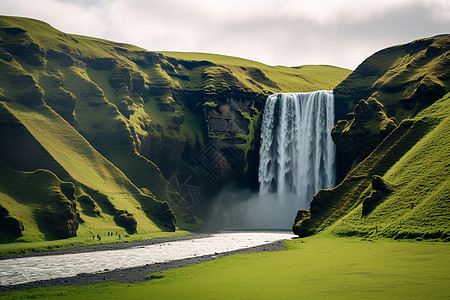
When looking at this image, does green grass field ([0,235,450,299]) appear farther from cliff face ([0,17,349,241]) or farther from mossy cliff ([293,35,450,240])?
cliff face ([0,17,349,241])

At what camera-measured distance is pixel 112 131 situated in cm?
12719

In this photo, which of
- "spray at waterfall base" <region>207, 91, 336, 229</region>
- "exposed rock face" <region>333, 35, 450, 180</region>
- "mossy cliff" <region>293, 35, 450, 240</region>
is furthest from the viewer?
"spray at waterfall base" <region>207, 91, 336, 229</region>

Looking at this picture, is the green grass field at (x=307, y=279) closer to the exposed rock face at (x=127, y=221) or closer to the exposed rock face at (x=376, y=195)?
the exposed rock face at (x=376, y=195)

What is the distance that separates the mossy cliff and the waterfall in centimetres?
478

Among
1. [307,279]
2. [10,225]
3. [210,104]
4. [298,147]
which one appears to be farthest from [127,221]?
[307,279]

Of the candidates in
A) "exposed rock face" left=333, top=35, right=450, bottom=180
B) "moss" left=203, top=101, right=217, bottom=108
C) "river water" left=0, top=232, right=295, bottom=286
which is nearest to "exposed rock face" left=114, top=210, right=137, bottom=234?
"river water" left=0, top=232, right=295, bottom=286

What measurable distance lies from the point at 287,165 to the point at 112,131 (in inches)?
2019

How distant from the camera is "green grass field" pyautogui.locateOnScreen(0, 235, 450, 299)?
2833 centimetres

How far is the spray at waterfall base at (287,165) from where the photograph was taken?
120312 mm

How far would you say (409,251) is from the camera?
45.8 metres

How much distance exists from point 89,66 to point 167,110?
31.4 metres

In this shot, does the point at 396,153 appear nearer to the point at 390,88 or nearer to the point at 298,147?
the point at 390,88

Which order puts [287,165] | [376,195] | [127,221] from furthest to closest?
[287,165]
[127,221]
[376,195]

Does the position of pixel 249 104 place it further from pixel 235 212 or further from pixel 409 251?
pixel 409 251
